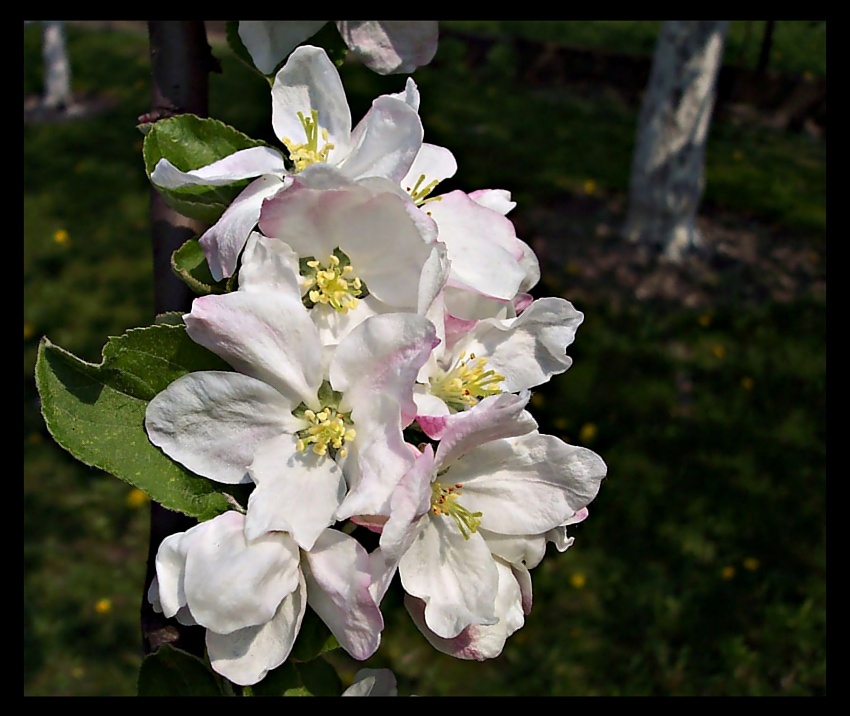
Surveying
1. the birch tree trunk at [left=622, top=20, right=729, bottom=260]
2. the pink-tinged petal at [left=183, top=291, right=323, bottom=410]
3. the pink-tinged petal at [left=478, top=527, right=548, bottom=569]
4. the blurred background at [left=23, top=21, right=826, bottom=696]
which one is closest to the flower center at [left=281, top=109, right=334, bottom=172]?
the pink-tinged petal at [left=183, top=291, right=323, bottom=410]

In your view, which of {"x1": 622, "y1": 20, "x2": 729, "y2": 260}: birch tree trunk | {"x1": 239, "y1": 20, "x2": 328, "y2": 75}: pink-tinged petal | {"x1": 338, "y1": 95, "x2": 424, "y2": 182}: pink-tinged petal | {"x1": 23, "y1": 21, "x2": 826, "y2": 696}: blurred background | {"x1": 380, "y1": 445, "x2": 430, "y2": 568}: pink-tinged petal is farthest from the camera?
{"x1": 622, "y1": 20, "x2": 729, "y2": 260}: birch tree trunk

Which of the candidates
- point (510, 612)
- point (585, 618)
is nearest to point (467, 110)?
point (585, 618)

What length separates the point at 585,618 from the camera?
275 centimetres

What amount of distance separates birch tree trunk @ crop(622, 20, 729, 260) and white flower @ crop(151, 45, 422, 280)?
3681 millimetres

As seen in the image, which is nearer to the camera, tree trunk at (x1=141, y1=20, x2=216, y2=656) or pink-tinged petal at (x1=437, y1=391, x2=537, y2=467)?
pink-tinged petal at (x1=437, y1=391, x2=537, y2=467)

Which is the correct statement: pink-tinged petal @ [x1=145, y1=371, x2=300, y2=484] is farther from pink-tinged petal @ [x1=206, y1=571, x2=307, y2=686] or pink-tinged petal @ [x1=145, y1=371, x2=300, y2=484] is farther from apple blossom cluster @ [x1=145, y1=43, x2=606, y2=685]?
pink-tinged petal @ [x1=206, y1=571, x2=307, y2=686]

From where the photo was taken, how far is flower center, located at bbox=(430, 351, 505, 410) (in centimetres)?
88

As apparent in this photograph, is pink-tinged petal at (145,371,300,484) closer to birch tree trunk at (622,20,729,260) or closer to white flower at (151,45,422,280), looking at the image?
white flower at (151,45,422,280)

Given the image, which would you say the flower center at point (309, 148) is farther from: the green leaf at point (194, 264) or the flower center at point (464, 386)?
the flower center at point (464, 386)

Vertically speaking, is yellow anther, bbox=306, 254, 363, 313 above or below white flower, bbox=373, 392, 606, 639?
above

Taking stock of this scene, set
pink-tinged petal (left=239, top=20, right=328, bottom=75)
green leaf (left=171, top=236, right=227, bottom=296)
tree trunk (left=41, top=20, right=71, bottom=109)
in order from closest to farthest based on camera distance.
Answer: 1. green leaf (left=171, top=236, right=227, bottom=296)
2. pink-tinged petal (left=239, top=20, right=328, bottom=75)
3. tree trunk (left=41, top=20, right=71, bottom=109)

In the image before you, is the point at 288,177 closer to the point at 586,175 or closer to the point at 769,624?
the point at 769,624

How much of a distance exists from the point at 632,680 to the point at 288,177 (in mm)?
2224

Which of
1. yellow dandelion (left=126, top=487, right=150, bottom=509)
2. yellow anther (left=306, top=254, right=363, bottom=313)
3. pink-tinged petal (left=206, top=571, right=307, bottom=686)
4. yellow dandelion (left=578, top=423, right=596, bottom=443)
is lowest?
yellow dandelion (left=126, top=487, right=150, bottom=509)
